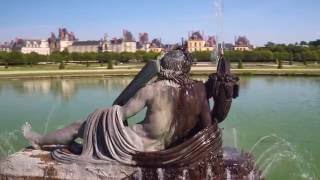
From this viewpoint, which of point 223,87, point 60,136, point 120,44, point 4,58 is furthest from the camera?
point 120,44

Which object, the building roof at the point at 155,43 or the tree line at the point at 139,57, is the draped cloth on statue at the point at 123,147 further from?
the building roof at the point at 155,43

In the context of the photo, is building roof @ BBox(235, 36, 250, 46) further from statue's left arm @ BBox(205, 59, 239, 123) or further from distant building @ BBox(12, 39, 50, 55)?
statue's left arm @ BBox(205, 59, 239, 123)

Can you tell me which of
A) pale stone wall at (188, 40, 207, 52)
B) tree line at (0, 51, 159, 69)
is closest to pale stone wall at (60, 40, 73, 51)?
pale stone wall at (188, 40, 207, 52)

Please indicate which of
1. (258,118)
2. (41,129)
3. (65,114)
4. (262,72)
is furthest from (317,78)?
(41,129)

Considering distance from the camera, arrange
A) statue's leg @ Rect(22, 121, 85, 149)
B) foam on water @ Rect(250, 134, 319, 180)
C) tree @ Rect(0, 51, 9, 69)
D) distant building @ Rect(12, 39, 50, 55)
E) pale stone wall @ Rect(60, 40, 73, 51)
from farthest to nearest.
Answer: pale stone wall @ Rect(60, 40, 73, 51), distant building @ Rect(12, 39, 50, 55), tree @ Rect(0, 51, 9, 69), foam on water @ Rect(250, 134, 319, 180), statue's leg @ Rect(22, 121, 85, 149)

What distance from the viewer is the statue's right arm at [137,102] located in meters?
4.85

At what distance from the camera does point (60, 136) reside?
5195 mm

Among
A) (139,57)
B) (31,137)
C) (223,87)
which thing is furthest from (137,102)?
(139,57)

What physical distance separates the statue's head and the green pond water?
3269mm

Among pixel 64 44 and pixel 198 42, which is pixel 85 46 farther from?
pixel 198 42

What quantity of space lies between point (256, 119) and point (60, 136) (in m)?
8.77

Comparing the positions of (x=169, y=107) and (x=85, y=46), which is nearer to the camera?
(x=169, y=107)

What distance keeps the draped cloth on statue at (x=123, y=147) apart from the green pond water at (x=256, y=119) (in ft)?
10.1

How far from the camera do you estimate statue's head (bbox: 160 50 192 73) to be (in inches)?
194
